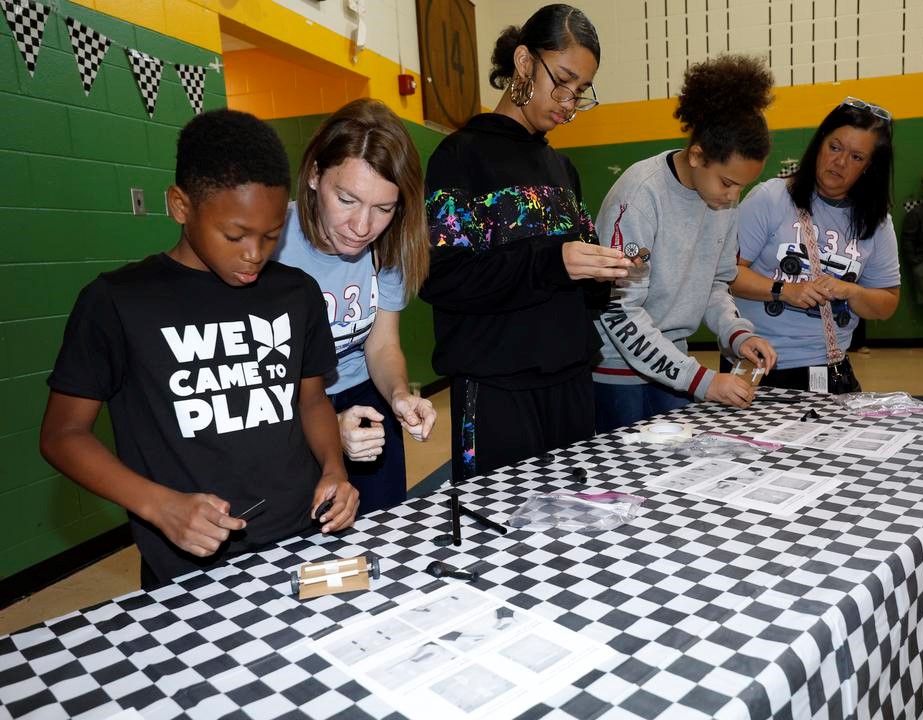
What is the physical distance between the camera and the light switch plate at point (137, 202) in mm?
2973

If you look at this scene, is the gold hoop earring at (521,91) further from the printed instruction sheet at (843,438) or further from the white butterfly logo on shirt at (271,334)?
the printed instruction sheet at (843,438)

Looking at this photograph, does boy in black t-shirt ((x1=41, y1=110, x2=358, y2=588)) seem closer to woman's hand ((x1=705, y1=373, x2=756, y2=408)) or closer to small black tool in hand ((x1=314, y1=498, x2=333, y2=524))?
small black tool in hand ((x1=314, y1=498, x2=333, y2=524))

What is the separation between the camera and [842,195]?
2.26m

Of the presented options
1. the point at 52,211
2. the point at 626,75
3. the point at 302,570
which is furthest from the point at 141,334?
the point at 626,75

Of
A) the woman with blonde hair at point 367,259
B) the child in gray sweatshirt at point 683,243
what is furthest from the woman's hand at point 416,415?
the child in gray sweatshirt at point 683,243

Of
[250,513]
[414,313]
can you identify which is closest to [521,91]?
[250,513]

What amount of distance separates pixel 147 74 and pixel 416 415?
7.76ft

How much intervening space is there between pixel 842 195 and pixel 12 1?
2.80 m

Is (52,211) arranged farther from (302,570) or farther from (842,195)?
(842,195)

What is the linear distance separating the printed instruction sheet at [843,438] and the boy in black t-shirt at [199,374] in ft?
3.45

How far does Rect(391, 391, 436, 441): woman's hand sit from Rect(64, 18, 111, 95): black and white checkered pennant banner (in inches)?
84.0

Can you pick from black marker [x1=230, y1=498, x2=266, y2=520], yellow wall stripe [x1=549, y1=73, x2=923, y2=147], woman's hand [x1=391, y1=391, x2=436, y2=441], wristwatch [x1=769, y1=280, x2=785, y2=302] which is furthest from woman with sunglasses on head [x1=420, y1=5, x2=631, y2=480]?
yellow wall stripe [x1=549, y1=73, x2=923, y2=147]

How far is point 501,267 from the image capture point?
1.57 meters

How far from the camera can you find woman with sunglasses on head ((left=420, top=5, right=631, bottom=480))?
5.26ft
